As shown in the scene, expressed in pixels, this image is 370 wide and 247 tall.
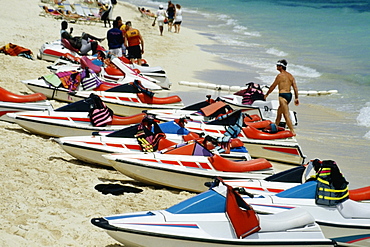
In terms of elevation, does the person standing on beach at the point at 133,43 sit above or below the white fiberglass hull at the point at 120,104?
above

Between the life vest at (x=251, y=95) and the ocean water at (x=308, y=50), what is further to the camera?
the ocean water at (x=308, y=50)

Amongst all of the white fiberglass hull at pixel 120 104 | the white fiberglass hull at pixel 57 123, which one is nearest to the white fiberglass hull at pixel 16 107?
the white fiberglass hull at pixel 57 123

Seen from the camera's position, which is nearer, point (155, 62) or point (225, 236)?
point (225, 236)

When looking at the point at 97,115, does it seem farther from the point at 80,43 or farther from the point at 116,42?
the point at 80,43

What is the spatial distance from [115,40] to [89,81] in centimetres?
385

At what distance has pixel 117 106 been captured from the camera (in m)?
11.3

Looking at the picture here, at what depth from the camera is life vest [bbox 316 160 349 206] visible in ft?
20.2

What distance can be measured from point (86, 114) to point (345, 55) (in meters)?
19.2

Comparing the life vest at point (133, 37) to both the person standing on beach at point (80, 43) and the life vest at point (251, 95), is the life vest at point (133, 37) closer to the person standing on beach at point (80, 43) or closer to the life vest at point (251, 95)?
the person standing on beach at point (80, 43)

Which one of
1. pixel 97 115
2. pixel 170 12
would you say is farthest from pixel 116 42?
pixel 170 12

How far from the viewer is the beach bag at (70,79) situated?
461 inches

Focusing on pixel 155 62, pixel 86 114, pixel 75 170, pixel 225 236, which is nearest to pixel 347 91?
pixel 155 62

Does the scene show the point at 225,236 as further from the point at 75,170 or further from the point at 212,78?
the point at 212,78

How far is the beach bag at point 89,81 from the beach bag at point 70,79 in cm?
13
